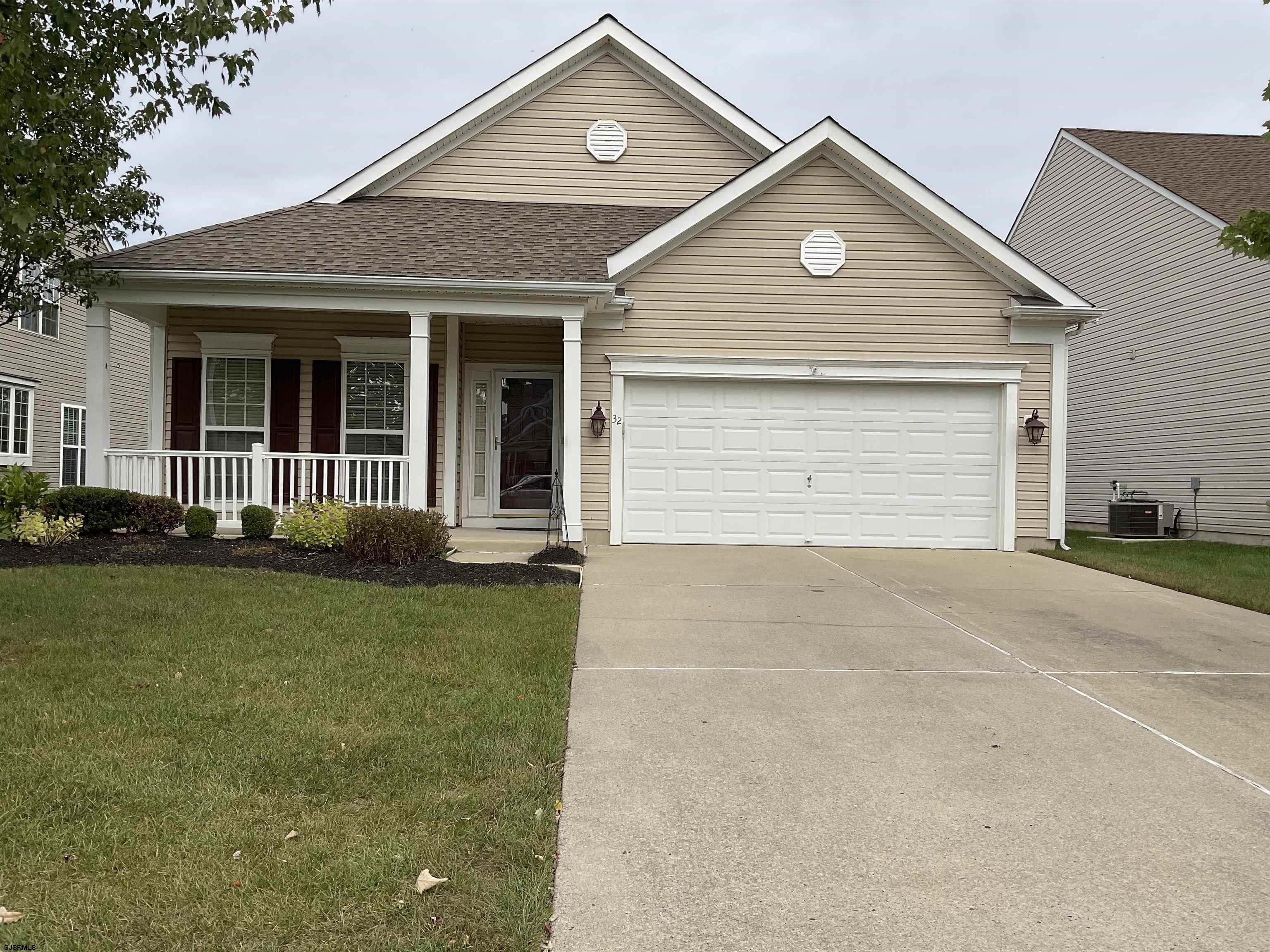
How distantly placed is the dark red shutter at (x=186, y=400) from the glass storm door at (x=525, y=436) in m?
4.04

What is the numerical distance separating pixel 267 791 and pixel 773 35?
20544 millimetres

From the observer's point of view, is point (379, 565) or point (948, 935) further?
point (379, 565)

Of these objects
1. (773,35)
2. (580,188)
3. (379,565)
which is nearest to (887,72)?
(773,35)

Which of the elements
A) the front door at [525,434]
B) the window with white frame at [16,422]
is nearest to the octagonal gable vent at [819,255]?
the front door at [525,434]

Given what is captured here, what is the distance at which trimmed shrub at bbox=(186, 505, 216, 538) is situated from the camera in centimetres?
949

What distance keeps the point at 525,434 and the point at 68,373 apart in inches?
572

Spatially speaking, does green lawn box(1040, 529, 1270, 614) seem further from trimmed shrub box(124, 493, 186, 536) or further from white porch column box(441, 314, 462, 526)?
trimmed shrub box(124, 493, 186, 536)

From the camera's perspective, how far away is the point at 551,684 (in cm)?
470

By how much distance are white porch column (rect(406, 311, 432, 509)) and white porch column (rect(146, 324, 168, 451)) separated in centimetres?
353

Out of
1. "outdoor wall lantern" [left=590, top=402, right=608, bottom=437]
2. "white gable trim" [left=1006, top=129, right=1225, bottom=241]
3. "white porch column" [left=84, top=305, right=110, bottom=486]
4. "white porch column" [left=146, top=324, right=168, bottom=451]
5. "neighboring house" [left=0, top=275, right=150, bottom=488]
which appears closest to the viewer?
"white porch column" [left=84, top=305, right=110, bottom=486]

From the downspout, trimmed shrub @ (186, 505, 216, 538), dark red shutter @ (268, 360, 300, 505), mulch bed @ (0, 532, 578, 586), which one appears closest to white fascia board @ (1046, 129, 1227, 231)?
the downspout

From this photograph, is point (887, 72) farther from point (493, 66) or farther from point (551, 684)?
point (551, 684)

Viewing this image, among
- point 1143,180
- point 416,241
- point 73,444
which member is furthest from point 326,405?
point 1143,180

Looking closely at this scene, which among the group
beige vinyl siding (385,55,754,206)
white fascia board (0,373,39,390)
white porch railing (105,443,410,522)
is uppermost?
beige vinyl siding (385,55,754,206)
